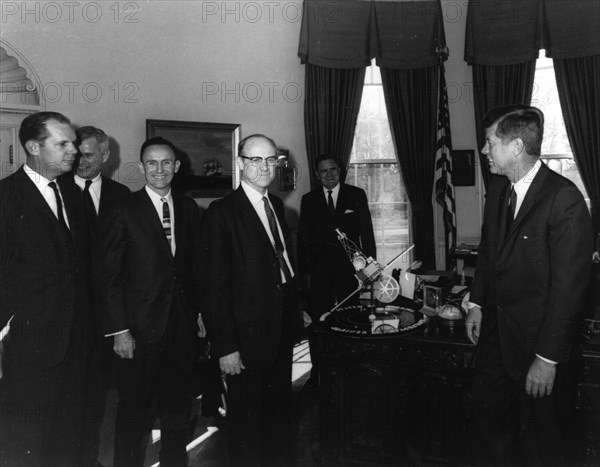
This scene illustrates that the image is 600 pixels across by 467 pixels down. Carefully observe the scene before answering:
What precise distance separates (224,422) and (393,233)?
10.9ft

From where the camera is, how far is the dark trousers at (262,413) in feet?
7.88

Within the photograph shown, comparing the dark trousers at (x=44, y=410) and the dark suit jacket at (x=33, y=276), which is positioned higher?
the dark suit jacket at (x=33, y=276)

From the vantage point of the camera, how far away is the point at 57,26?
4.41m

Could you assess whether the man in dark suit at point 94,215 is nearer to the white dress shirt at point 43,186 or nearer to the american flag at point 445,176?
the white dress shirt at point 43,186

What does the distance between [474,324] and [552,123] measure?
4194 mm

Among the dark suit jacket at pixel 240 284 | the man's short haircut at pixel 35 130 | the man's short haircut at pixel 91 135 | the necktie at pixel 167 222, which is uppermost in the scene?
the man's short haircut at pixel 91 135

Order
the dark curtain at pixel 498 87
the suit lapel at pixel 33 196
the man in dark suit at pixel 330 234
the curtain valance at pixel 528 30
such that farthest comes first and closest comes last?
the dark curtain at pixel 498 87, the curtain valance at pixel 528 30, the man in dark suit at pixel 330 234, the suit lapel at pixel 33 196

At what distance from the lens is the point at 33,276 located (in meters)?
2.22

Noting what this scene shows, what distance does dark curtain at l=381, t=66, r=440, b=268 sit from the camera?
571 centimetres

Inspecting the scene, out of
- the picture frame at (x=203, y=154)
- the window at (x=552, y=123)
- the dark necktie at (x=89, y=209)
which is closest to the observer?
the dark necktie at (x=89, y=209)

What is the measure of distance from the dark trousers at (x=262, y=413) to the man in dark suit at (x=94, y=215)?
0.71 m

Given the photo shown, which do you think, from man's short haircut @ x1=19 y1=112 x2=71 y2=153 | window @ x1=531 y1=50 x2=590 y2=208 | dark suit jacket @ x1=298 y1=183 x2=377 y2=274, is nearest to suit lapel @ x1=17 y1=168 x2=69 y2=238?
man's short haircut @ x1=19 y1=112 x2=71 y2=153

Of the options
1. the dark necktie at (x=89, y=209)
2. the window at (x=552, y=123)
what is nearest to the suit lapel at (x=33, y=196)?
the dark necktie at (x=89, y=209)

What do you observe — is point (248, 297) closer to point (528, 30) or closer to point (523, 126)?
point (523, 126)
